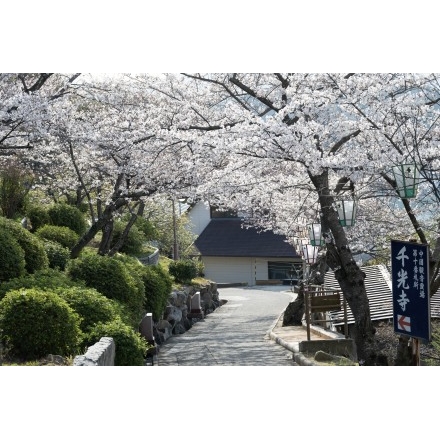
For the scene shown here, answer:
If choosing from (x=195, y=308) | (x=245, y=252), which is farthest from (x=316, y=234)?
(x=195, y=308)

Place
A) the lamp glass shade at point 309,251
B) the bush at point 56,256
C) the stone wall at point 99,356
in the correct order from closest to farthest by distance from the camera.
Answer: the stone wall at point 99,356
the bush at point 56,256
the lamp glass shade at point 309,251

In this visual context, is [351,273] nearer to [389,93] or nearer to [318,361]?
[318,361]

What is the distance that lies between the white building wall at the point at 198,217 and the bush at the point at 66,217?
233 cm

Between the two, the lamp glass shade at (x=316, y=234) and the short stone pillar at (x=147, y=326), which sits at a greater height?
the lamp glass shade at (x=316, y=234)

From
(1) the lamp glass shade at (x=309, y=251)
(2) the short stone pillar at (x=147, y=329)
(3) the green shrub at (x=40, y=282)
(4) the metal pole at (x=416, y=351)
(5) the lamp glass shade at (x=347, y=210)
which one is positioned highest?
(5) the lamp glass shade at (x=347, y=210)

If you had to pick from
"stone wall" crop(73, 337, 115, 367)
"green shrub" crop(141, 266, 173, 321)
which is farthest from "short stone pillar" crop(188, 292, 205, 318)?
"stone wall" crop(73, 337, 115, 367)

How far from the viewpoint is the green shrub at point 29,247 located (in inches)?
322

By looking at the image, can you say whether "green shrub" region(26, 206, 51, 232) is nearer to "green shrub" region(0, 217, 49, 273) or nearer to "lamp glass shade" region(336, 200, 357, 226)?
"green shrub" region(0, 217, 49, 273)

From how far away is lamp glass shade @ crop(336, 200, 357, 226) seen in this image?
6.88m

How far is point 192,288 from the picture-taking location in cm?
1431

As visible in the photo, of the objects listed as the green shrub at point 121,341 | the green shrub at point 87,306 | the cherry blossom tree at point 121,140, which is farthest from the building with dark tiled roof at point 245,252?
the green shrub at point 121,341

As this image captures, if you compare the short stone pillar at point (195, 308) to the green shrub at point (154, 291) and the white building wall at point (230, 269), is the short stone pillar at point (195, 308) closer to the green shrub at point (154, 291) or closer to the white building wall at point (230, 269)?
the white building wall at point (230, 269)

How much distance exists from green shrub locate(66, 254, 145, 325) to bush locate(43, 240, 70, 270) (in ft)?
0.86

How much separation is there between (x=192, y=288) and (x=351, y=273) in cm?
747
